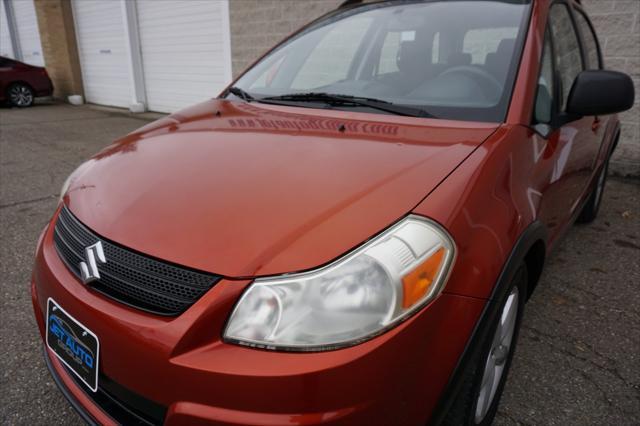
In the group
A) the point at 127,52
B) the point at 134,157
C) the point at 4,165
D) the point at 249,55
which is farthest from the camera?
the point at 127,52

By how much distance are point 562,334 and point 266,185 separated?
1.75 metres

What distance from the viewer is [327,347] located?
1.02 metres

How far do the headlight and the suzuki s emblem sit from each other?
0.48 meters

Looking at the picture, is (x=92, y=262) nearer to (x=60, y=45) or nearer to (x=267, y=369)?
(x=267, y=369)

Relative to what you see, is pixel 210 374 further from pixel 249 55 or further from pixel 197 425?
pixel 249 55

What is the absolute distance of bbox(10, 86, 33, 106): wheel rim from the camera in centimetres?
1209

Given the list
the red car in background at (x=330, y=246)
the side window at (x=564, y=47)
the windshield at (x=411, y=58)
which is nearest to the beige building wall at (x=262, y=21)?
the windshield at (x=411, y=58)

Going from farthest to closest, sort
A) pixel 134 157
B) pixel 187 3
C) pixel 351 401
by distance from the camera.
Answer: pixel 187 3, pixel 134 157, pixel 351 401

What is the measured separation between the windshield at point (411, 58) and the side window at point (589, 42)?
1035mm

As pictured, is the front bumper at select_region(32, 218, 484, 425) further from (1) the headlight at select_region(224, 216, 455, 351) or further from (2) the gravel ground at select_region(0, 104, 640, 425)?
(2) the gravel ground at select_region(0, 104, 640, 425)

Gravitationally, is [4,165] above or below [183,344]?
below

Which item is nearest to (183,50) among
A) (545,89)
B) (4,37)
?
(545,89)

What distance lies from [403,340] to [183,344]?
0.51 meters

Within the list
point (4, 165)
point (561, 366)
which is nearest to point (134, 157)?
point (561, 366)
